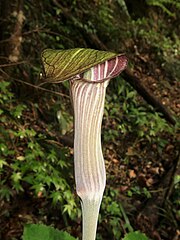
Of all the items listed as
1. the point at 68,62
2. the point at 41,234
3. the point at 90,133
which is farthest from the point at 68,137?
the point at 68,62

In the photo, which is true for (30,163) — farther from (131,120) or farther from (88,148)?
(131,120)

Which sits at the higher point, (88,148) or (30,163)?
(88,148)

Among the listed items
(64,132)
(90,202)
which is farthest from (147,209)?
(90,202)

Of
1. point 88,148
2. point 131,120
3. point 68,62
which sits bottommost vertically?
point 131,120

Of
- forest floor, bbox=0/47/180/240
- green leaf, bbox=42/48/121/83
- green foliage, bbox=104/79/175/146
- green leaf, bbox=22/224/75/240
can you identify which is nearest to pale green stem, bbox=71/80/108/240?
green leaf, bbox=42/48/121/83

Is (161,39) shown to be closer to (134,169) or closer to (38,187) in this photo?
(134,169)

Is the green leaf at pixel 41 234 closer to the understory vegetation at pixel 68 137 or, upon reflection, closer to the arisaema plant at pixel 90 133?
the arisaema plant at pixel 90 133

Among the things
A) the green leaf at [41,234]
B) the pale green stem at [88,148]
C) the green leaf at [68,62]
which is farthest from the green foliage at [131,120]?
the green leaf at [68,62]
